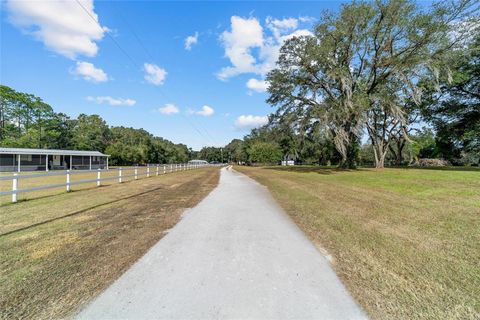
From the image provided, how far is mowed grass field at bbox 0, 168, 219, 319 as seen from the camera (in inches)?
96.1

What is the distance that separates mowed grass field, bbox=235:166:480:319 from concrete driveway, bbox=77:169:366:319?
33 centimetres

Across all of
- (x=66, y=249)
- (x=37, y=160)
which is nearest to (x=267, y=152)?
(x=37, y=160)

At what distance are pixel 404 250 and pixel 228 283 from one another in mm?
2871

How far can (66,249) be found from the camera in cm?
376

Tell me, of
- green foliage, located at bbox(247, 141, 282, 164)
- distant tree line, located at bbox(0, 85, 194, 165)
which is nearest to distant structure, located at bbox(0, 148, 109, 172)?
distant tree line, located at bbox(0, 85, 194, 165)

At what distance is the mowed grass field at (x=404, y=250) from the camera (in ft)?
7.90

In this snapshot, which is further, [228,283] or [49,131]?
[49,131]

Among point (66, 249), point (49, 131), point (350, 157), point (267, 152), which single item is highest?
point (49, 131)

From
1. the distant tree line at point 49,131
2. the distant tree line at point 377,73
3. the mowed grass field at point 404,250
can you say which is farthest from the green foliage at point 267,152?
the mowed grass field at point 404,250

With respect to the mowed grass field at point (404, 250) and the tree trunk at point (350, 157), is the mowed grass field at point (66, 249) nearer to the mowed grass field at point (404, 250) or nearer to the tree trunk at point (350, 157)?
the mowed grass field at point (404, 250)

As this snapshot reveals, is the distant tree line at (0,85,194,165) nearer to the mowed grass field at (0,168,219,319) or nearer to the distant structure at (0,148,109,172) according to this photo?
the distant structure at (0,148,109,172)

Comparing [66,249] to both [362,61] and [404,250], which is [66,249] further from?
[362,61]

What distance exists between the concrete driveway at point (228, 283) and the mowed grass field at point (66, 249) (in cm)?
31

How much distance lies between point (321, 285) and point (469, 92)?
102 ft
